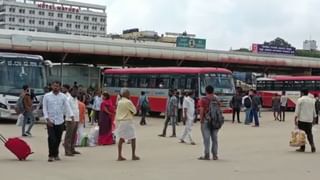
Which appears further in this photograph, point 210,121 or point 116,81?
point 116,81

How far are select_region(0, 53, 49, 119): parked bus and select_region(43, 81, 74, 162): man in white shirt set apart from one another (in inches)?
469

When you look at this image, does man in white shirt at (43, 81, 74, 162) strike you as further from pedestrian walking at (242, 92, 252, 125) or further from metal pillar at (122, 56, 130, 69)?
metal pillar at (122, 56, 130, 69)

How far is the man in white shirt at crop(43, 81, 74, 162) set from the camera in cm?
1238

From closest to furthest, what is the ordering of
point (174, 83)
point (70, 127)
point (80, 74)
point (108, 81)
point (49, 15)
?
point (70, 127) < point (174, 83) < point (108, 81) < point (80, 74) < point (49, 15)

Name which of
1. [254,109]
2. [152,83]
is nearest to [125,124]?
[254,109]

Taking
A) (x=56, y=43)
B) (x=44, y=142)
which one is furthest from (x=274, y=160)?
(x=56, y=43)

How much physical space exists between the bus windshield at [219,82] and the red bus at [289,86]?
12.2 metres

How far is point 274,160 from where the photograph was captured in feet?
43.6

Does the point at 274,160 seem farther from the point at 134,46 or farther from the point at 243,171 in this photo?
the point at 134,46

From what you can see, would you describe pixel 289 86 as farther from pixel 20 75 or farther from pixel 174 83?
pixel 20 75

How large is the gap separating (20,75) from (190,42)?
45.5 meters

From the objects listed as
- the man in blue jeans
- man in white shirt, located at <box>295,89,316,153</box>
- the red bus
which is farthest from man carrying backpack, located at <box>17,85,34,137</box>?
the red bus

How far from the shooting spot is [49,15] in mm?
136750

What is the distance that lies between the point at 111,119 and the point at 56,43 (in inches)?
1238
